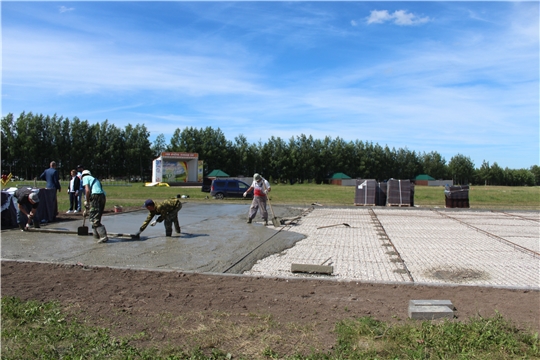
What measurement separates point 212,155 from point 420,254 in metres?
85.3

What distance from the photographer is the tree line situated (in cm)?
7900

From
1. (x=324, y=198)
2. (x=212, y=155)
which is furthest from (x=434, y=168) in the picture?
(x=324, y=198)

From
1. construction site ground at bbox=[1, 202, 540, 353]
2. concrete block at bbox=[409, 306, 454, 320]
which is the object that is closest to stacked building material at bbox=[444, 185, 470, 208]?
construction site ground at bbox=[1, 202, 540, 353]

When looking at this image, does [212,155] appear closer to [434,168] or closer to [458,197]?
[434,168]

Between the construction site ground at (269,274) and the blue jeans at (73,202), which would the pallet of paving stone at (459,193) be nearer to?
the construction site ground at (269,274)

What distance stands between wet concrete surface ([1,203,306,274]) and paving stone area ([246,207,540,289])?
0.62 m

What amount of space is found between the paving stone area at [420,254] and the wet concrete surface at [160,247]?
2.02 ft

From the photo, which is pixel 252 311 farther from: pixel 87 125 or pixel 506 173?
pixel 506 173

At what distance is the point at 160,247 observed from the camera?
9.45 meters

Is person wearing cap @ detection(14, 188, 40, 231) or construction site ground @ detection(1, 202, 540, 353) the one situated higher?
person wearing cap @ detection(14, 188, 40, 231)

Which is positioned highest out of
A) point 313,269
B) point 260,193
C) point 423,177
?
point 423,177

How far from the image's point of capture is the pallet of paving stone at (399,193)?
25797 mm

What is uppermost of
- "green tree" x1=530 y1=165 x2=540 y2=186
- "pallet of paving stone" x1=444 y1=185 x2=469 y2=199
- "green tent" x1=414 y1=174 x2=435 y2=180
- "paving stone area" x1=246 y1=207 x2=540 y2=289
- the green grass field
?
"green tree" x1=530 y1=165 x2=540 y2=186

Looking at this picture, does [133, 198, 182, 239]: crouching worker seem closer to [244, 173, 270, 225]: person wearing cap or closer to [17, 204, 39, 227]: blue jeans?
[244, 173, 270, 225]: person wearing cap
